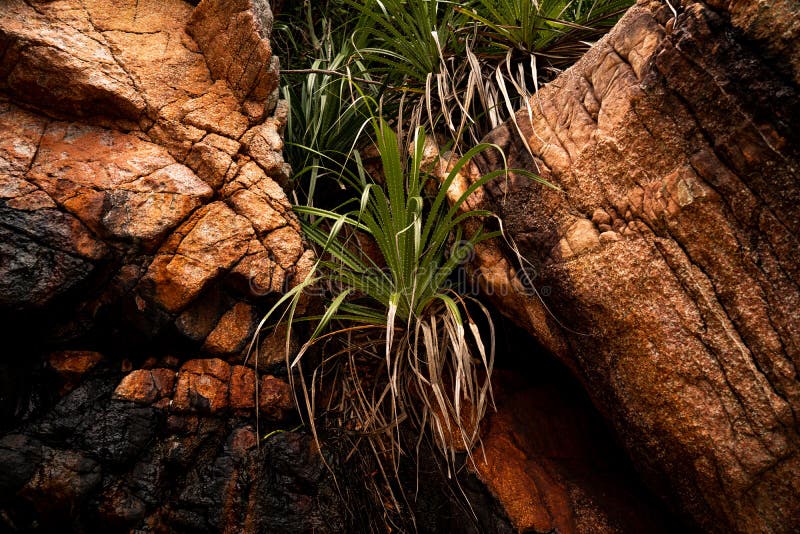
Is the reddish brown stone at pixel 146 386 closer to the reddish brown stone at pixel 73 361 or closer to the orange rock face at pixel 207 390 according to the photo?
the orange rock face at pixel 207 390

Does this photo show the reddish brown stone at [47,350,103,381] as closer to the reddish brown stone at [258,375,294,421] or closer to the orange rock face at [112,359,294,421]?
the orange rock face at [112,359,294,421]

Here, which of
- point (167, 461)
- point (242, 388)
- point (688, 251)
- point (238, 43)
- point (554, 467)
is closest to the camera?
point (688, 251)

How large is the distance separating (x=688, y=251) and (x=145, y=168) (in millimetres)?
1550

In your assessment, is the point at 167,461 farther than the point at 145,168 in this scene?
No

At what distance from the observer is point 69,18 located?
1.44 meters

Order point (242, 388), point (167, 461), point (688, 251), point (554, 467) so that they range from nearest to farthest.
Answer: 1. point (688, 251)
2. point (167, 461)
3. point (242, 388)
4. point (554, 467)

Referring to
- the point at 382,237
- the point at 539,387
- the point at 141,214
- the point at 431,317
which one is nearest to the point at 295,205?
the point at 382,237

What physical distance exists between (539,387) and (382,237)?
2.61ft

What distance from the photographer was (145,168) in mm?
1394

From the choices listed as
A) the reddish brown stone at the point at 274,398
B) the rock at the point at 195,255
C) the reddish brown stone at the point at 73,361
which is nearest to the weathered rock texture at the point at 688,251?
the reddish brown stone at the point at 274,398

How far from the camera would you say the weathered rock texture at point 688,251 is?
40.0 inches

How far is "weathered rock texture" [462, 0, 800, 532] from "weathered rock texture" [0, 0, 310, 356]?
0.88 metres

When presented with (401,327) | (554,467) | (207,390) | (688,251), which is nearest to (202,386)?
(207,390)

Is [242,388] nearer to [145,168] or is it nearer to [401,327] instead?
[401,327]
